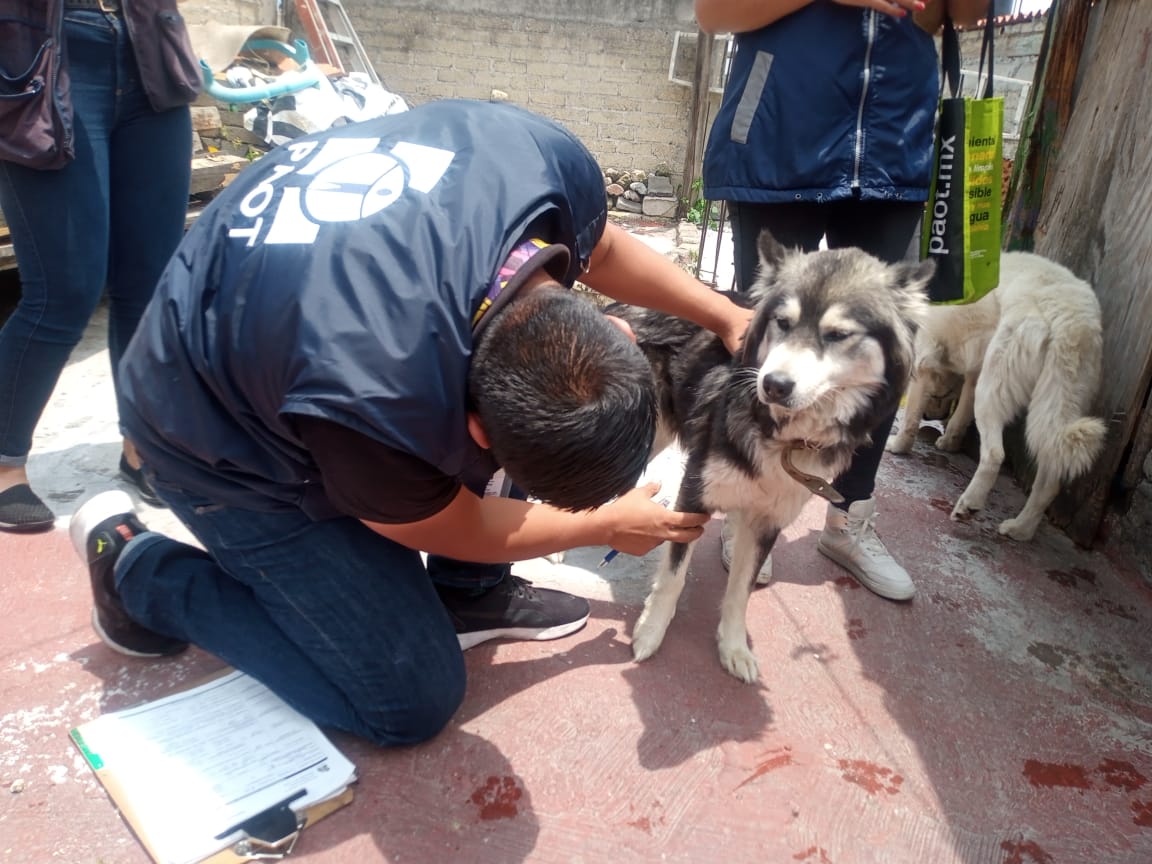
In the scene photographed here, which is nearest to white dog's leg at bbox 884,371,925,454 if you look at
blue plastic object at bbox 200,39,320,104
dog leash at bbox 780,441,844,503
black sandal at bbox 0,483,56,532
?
dog leash at bbox 780,441,844,503

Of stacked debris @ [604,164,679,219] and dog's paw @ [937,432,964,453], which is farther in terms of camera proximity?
stacked debris @ [604,164,679,219]

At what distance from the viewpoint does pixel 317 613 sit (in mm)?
1788

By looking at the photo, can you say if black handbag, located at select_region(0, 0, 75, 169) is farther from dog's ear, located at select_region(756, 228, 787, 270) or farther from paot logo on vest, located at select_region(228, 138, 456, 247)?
dog's ear, located at select_region(756, 228, 787, 270)

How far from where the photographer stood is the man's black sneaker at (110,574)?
1.98m

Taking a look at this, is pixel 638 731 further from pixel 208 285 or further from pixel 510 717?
pixel 208 285

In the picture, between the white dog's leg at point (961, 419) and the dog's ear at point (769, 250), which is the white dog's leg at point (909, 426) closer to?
the white dog's leg at point (961, 419)

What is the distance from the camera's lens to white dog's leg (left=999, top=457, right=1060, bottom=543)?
302 centimetres

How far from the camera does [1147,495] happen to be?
2854 millimetres

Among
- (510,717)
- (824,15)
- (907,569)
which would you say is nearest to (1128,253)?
(907,569)

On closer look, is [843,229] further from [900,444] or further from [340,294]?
[340,294]

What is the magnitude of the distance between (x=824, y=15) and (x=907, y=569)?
190 cm

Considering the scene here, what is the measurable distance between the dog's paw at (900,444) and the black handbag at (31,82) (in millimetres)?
3550

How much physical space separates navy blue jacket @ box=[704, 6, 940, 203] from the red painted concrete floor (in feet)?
4.49

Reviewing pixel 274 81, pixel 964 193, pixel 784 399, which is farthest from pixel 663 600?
pixel 274 81
